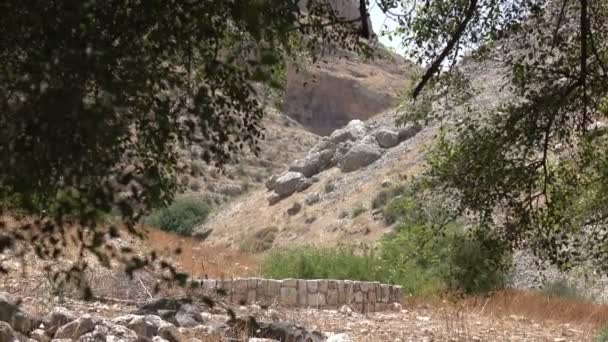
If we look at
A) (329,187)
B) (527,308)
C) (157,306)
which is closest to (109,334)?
(157,306)

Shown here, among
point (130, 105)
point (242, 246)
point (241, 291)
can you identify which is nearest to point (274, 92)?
point (130, 105)

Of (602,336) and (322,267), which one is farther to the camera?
(322,267)

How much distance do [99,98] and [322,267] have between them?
55.9 ft

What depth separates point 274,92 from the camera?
7.60m

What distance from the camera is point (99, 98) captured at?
3607 mm

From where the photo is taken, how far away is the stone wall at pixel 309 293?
49.7 ft

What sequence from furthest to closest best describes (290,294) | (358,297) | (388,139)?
1. (388,139)
2. (358,297)
3. (290,294)

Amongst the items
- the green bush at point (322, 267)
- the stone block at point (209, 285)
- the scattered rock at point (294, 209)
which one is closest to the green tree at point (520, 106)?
the stone block at point (209, 285)

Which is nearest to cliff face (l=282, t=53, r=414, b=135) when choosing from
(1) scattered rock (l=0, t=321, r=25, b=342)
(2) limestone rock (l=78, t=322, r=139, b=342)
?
(2) limestone rock (l=78, t=322, r=139, b=342)

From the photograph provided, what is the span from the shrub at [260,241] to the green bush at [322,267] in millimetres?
14835

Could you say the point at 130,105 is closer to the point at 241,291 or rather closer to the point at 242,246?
the point at 241,291

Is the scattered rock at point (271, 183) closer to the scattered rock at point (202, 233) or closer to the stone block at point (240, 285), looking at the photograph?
the scattered rock at point (202, 233)

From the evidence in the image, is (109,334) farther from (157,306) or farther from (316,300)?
(316,300)

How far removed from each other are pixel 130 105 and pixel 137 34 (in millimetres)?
492
